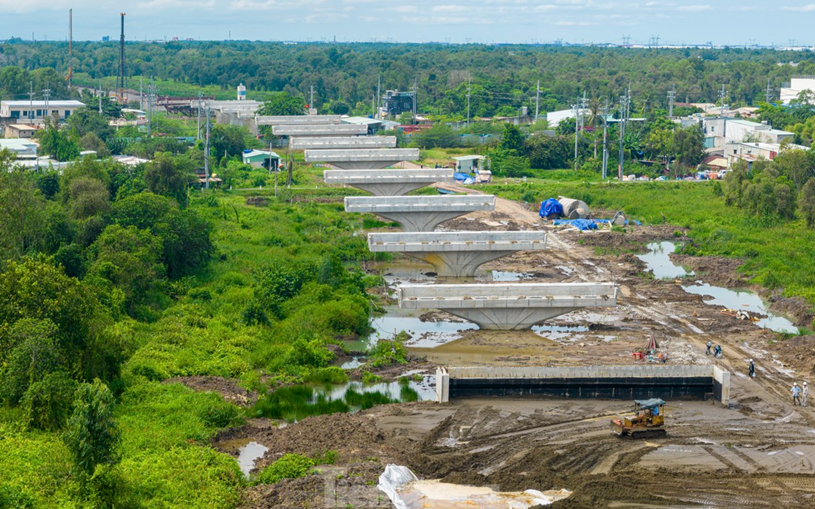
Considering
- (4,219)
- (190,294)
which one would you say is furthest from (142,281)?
(4,219)

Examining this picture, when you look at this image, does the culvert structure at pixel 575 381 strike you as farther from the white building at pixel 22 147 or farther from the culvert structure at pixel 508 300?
the white building at pixel 22 147

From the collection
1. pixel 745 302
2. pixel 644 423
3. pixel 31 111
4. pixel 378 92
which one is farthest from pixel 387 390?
pixel 378 92

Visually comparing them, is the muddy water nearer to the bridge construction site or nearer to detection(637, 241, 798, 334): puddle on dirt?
the bridge construction site

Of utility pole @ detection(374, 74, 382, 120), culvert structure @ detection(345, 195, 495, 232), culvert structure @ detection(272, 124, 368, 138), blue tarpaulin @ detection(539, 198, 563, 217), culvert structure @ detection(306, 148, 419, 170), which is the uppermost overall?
utility pole @ detection(374, 74, 382, 120)

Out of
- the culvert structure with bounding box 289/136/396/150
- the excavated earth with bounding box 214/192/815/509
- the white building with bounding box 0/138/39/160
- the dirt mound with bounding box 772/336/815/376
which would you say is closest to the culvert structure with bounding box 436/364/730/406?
the excavated earth with bounding box 214/192/815/509

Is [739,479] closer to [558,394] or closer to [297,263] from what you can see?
[558,394]

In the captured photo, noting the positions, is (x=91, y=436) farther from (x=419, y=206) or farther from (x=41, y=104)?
(x=41, y=104)
